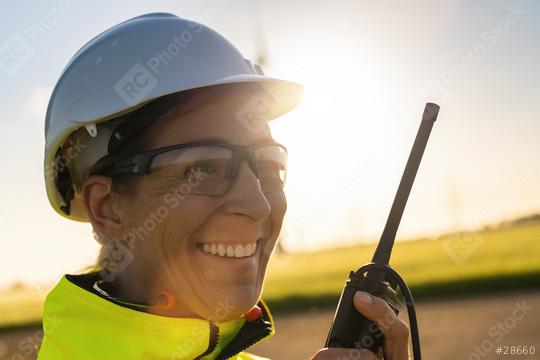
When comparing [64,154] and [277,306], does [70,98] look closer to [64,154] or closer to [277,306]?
[64,154]

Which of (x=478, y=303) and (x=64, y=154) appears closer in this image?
(x=64, y=154)

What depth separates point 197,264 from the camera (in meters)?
2.11

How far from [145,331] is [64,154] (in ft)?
3.13

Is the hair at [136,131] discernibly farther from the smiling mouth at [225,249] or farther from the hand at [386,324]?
the hand at [386,324]

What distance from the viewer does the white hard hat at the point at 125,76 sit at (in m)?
2.28

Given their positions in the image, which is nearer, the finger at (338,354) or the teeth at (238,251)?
the finger at (338,354)

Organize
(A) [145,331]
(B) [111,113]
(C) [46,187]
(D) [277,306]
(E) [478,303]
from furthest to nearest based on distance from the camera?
(D) [277,306] < (E) [478,303] < (C) [46,187] < (B) [111,113] < (A) [145,331]

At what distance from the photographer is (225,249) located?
213 cm

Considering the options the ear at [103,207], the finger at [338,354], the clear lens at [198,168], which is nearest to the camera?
the finger at [338,354]

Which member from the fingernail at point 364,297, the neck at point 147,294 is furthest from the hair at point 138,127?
the fingernail at point 364,297

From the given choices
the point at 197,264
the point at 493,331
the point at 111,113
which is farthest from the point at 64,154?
the point at 493,331

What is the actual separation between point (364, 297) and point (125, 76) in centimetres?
124

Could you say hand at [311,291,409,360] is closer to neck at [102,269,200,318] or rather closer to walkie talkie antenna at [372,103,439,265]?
walkie talkie antenna at [372,103,439,265]

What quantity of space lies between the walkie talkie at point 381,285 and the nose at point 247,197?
0.40 meters
